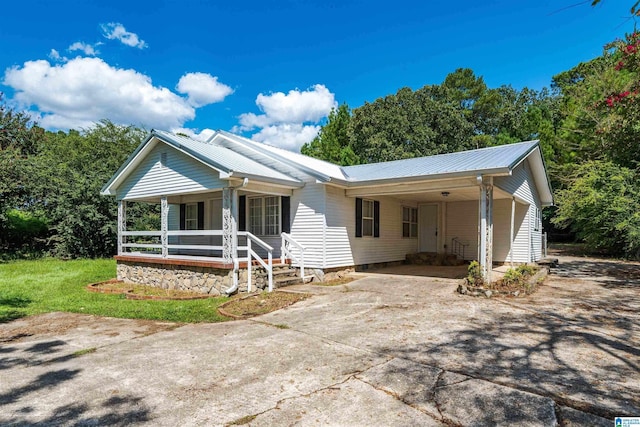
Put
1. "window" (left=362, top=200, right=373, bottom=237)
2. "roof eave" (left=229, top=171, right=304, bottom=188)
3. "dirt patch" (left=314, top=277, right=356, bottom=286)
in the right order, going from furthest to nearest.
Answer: "window" (left=362, top=200, right=373, bottom=237), "dirt patch" (left=314, top=277, right=356, bottom=286), "roof eave" (left=229, top=171, right=304, bottom=188)

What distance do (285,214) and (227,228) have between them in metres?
2.36

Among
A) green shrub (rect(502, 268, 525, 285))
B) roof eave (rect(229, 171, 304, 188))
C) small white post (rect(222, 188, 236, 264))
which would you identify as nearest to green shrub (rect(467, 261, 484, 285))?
green shrub (rect(502, 268, 525, 285))

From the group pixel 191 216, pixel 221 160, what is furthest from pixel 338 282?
pixel 191 216

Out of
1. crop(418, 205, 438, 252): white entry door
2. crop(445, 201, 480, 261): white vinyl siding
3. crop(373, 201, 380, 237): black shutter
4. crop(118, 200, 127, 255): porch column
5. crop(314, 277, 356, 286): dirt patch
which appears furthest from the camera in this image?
crop(418, 205, 438, 252): white entry door

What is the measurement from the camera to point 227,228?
394 inches

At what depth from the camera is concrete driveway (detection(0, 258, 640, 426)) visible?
3266 mm

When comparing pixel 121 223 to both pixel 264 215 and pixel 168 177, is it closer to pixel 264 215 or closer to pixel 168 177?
pixel 168 177

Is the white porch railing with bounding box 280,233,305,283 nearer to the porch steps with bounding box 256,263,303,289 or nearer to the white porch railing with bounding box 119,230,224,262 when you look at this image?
the porch steps with bounding box 256,263,303,289

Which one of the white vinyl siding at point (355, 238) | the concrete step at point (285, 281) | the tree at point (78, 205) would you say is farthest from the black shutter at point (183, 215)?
the white vinyl siding at point (355, 238)

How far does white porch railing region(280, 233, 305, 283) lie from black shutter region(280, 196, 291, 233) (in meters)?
0.29

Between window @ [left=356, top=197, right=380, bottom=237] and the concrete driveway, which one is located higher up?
window @ [left=356, top=197, right=380, bottom=237]

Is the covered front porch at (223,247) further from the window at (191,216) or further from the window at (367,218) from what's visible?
the window at (367,218)

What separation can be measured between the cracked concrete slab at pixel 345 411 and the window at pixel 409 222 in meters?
11.7

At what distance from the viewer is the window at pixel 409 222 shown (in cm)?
1503
